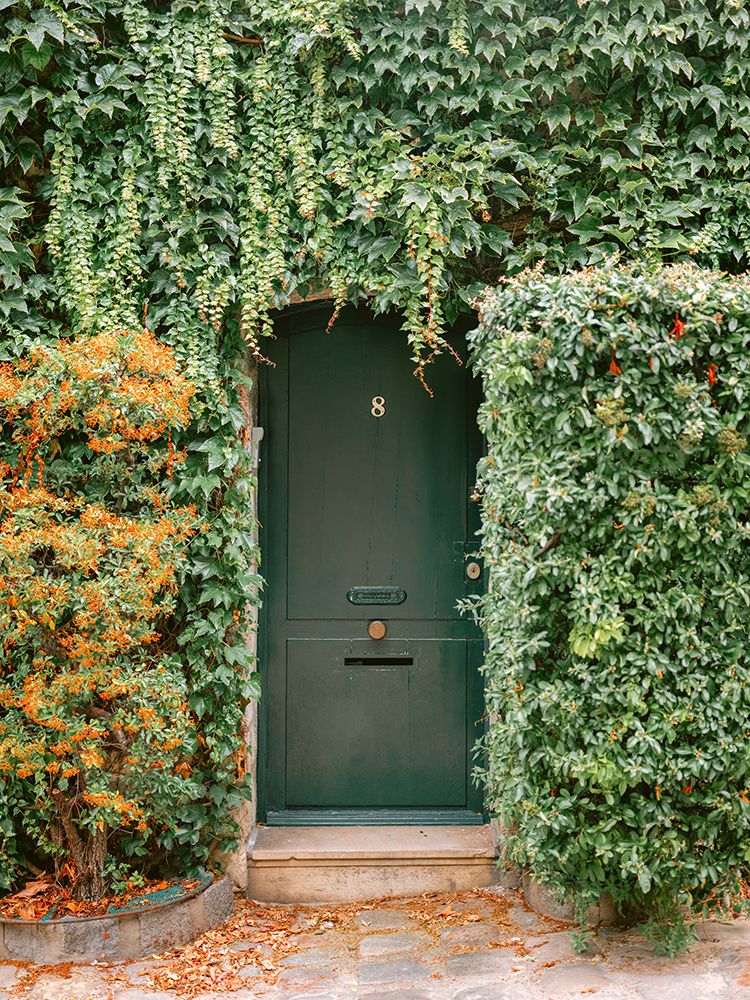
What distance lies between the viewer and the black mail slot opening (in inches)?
195

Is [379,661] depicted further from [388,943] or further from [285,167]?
[285,167]

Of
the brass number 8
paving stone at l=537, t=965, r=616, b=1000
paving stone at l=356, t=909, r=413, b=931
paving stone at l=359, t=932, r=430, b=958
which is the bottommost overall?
paving stone at l=359, t=932, r=430, b=958

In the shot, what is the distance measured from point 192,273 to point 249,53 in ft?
3.53

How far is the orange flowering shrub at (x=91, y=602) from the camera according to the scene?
3.83 metres

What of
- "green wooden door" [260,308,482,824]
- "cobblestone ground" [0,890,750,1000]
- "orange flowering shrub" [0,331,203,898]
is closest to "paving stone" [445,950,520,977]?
"cobblestone ground" [0,890,750,1000]

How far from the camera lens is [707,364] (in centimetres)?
360

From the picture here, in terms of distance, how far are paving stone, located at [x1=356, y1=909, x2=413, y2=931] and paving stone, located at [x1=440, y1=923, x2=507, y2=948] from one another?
0.74 ft

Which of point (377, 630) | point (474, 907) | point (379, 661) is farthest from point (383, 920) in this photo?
point (377, 630)

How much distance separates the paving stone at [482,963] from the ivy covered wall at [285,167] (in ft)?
4.07

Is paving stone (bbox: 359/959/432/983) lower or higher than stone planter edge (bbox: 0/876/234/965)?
lower

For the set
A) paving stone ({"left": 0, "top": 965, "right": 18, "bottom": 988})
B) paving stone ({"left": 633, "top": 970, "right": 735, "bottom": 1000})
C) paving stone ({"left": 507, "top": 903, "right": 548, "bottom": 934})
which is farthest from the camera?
paving stone ({"left": 507, "top": 903, "right": 548, "bottom": 934})

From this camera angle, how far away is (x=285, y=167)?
4.56 m

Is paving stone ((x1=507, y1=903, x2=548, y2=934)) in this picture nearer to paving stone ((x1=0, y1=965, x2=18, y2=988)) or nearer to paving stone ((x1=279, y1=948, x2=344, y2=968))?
paving stone ((x1=279, y1=948, x2=344, y2=968))

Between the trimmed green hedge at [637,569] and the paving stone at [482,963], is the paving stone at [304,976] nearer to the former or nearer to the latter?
the paving stone at [482,963]
